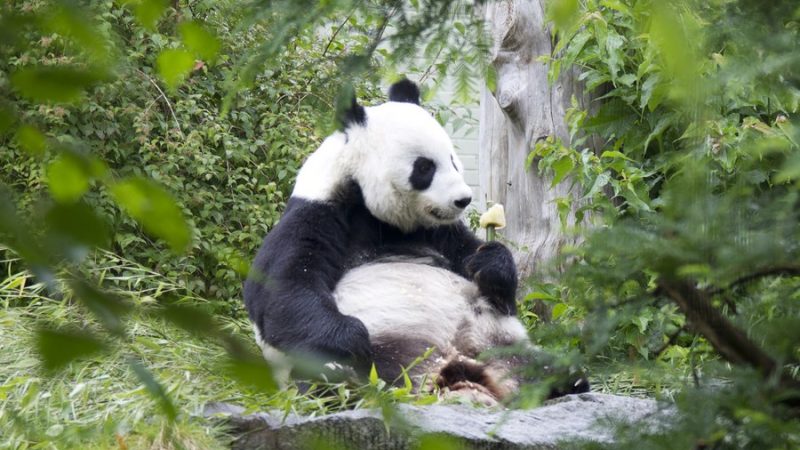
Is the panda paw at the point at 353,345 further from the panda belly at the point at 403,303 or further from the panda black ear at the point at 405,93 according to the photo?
the panda black ear at the point at 405,93

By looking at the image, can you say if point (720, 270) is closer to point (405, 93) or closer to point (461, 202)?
point (461, 202)

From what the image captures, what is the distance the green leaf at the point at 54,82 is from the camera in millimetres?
1084

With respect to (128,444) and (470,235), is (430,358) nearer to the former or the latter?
(470,235)

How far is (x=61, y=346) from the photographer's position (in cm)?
96

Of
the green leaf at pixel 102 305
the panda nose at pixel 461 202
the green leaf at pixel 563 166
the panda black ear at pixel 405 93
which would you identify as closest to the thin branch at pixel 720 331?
the green leaf at pixel 102 305

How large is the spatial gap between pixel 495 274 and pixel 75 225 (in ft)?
13.0

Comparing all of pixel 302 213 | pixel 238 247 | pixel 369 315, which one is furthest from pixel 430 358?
pixel 238 247

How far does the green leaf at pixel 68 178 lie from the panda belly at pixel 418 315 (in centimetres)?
354

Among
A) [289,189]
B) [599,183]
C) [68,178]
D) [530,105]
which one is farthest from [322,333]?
[289,189]

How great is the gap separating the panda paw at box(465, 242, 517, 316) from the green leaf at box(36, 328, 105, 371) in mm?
3986

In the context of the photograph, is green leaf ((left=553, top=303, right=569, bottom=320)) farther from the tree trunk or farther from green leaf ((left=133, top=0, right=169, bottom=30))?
green leaf ((left=133, top=0, right=169, bottom=30))

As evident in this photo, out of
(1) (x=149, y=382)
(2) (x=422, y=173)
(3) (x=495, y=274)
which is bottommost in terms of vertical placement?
(3) (x=495, y=274)

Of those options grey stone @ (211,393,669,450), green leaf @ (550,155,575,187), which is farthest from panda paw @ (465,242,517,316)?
green leaf @ (550,155,575,187)

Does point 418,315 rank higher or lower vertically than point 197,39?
lower
